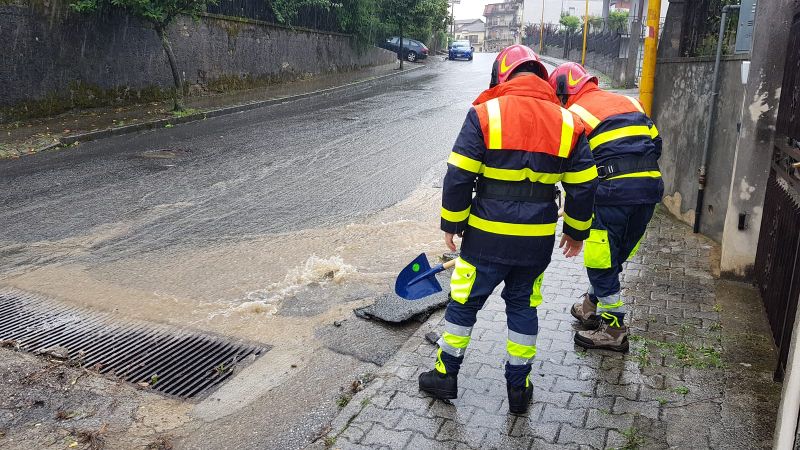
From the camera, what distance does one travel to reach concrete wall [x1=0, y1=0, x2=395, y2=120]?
12.7 m

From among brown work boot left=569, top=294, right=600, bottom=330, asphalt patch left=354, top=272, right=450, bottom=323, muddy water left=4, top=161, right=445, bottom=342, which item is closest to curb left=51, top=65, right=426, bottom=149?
muddy water left=4, top=161, right=445, bottom=342

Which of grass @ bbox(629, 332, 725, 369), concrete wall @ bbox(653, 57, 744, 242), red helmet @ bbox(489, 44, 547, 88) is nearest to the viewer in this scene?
red helmet @ bbox(489, 44, 547, 88)

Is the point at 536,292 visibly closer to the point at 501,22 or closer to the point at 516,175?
the point at 516,175

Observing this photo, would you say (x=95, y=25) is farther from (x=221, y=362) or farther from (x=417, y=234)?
(x=221, y=362)

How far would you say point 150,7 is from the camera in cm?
1405

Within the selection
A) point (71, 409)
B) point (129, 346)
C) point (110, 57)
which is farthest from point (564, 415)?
point (110, 57)

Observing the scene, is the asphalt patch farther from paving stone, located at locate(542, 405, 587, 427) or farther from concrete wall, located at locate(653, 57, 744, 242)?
concrete wall, located at locate(653, 57, 744, 242)

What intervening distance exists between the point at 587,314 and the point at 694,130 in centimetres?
352

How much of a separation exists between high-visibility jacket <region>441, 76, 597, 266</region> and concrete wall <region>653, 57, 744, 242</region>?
3534 millimetres

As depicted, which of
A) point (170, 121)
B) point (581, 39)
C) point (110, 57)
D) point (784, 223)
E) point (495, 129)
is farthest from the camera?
point (581, 39)

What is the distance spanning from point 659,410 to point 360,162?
740 cm

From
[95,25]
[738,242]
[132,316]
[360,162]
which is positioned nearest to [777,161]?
[738,242]

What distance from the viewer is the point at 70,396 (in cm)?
368

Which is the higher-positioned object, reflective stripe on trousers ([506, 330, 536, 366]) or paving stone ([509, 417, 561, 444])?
reflective stripe on trousers ([506, 330, 536, 366])
